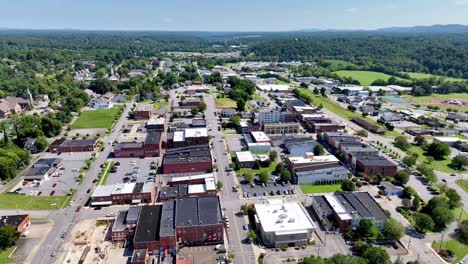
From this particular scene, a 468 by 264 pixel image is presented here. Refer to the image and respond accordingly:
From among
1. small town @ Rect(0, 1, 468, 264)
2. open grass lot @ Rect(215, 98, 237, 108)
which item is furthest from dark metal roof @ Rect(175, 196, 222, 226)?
open grass lot @ Rect(215, 98, 237, 108)

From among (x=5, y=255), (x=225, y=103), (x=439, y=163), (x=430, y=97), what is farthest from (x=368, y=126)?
(x=5, y=255)

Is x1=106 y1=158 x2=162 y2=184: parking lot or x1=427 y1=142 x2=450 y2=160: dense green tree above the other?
x1=427 y1=142 x2=450 y2=160: dense green tree

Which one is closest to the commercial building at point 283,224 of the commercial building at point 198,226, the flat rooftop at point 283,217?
the flat rooftop at point 283,217

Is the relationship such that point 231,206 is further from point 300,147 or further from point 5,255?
point 5,255

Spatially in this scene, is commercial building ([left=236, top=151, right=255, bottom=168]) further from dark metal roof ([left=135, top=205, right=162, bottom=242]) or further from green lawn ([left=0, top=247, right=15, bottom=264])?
green lawn ([left=0, top=247, right=15, bottom=264])

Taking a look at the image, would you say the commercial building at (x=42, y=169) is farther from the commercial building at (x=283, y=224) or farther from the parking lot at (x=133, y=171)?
the commercial building at (x=283, y=224)

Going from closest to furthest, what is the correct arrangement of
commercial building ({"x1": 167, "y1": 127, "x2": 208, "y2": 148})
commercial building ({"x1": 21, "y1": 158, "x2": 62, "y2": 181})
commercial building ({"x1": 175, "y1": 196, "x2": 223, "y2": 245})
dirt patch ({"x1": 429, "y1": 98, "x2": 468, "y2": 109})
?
commercial building ({"x1": 175, "y1": 196, "x2": 223, "y2": 245})
commercial building ({"x1": 21, "y1": 158, "x2": 62, "y2": 181})
commercial building ({"x1": 167, "y1": 127, "x2": 208, "y2": 148})
dirt patch ({"x1": 429, "y1": 98, "x2": 468, "y2": 109})

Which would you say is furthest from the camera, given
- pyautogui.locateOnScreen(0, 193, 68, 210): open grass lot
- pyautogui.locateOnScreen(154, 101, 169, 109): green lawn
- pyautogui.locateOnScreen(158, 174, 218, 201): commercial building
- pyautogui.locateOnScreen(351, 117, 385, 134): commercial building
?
pyautogui.locateOnScreen(154, 101, 169, 109): green lawn
